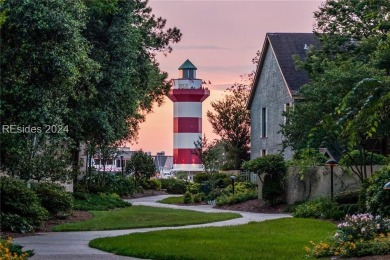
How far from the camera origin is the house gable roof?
43.2 meters

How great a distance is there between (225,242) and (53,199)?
8.85m

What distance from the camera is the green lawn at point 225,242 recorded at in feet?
50.8

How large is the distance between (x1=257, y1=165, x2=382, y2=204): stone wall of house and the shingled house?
9930mm

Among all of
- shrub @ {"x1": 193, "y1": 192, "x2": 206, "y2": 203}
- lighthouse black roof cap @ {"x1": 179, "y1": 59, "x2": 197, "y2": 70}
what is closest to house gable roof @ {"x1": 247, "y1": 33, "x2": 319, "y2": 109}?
shrub @ {"x1": 193, "y1": 192, "x2": 206, "y2": 203}

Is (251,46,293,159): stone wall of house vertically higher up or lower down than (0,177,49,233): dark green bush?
higher up

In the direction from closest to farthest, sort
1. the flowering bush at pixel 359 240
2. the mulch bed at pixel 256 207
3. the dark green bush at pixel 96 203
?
1. the flowering bush at pixel 359 240
2. the mulch bed at pixel 256 207
3. the dark green bush at pixel 96 203

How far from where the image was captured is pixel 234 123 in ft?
202

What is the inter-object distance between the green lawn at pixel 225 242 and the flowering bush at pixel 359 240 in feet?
1.65

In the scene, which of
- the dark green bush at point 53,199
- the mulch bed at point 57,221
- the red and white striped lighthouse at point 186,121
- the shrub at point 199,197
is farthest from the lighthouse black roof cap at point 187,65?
the dark green bush at point 53,199

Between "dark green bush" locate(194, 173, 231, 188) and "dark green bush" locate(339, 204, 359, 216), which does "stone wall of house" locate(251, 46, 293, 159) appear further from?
"dark green bush" locate(339, 204, 359, 216)

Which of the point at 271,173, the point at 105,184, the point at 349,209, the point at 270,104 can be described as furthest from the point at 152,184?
the point at 349,209

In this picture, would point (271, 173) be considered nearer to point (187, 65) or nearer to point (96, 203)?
point (96, 203)

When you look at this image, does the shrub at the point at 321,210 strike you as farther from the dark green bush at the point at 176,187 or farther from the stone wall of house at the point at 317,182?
the dark green bush at the point at 176,187

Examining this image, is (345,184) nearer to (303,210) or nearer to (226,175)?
(303,210)
